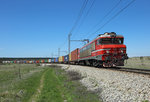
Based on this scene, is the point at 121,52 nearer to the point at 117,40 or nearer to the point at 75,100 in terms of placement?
the point at 117,40

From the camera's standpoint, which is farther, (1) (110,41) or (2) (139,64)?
(2) (139,64)

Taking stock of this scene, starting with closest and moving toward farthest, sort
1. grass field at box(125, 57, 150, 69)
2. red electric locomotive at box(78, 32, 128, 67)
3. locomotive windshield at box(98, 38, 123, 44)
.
→ 1. red electric locomotive at box(78, 32, 128, 67)
2. locomotive windshield at box(98, 38, 123, 44)
3. grass field at box(125, 57, 150, 69)

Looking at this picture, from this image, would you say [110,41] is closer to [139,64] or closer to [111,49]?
[111,49]

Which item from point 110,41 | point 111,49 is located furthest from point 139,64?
point 111,49

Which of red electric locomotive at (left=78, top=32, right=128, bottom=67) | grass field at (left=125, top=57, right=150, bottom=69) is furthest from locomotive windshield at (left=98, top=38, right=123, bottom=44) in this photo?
grass field at (left=125, top=57, right=150, bottom=69)

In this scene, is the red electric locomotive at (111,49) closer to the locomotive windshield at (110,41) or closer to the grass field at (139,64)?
the locomotive windshield at (110,41)

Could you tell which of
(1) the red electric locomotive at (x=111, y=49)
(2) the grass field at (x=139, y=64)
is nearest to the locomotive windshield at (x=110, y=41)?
(1) the red electric locomotive at (x=111, y=49)

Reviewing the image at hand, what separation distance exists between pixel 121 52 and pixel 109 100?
34.8 feet

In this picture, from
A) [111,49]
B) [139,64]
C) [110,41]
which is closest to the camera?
[111,49]

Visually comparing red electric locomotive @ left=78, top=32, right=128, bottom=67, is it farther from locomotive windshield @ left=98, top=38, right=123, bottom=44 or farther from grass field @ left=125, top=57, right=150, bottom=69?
grass field @ left=125, top=57, right=150, bottom=69

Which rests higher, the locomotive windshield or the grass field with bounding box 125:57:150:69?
the locomotive windshield

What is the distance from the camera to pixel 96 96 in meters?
8.44

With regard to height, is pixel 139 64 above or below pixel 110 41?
below

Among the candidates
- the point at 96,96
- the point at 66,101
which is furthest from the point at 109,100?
the point at 66,101
